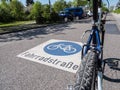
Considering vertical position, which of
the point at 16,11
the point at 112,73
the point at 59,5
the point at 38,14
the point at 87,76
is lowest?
the point at 112,73

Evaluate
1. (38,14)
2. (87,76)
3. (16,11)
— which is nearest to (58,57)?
(87,76)

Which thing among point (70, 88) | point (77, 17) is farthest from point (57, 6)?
point (70, 88)

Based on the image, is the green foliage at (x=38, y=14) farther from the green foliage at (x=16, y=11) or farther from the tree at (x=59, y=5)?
the tree at (x=59, y=5)

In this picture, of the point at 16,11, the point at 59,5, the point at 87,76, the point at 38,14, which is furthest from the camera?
the point at 59,5

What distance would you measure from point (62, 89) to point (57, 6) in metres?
53.2

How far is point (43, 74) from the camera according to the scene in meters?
4.38

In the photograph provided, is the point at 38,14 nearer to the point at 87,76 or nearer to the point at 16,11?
the point at 16,11

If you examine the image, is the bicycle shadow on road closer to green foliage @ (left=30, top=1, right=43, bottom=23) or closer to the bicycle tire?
the bicycle tire

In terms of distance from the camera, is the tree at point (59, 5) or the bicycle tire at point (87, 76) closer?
the bicycle tire at point (87, 76)

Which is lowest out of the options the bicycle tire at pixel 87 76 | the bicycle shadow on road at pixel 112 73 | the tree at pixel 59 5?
the bicycle shadow on road at pixel 112 73

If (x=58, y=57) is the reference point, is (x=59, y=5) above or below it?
above

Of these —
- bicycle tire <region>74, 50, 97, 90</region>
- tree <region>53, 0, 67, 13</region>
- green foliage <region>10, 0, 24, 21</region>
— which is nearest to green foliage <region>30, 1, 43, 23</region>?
green foliage <region>10, 0, 24, 21</region>

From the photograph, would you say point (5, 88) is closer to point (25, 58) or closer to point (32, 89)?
point (32, 89)

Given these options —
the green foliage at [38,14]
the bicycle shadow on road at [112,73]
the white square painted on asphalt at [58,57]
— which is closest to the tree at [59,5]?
the green foliage at [38,14]
